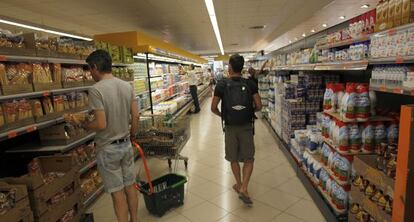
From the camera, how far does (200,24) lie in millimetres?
9750

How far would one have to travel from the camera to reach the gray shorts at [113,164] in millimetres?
2434

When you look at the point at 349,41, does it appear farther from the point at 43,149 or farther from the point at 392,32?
the point at 43,149

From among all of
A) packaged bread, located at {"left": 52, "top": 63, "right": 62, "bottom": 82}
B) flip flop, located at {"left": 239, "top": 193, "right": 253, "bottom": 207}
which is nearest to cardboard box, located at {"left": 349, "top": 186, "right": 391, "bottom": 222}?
flip flop, located at {"left": 239, "top": 193, "right": 253, "bottom": 207}

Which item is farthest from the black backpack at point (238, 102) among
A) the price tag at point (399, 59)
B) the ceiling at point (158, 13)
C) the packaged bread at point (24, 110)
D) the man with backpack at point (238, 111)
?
the ceiling at point (158, 13)

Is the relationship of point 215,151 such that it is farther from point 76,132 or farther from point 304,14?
point 304,14

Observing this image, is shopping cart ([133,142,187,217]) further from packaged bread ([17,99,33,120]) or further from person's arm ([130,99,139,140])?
packaged bread ([17,99,33,120])

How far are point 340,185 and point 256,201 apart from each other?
1086 millimetres

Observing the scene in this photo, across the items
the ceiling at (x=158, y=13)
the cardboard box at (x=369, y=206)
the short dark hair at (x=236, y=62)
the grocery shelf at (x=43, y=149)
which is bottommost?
the cardboard box at (x=369, y=206)

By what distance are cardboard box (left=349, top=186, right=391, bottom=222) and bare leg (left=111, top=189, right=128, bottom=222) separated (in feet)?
7.04

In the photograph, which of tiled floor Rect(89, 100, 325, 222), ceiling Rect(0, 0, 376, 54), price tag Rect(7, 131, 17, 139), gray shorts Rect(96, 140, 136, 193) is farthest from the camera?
ceiling Rect(0, 0, 376, 54)

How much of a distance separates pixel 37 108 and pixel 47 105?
166 mm

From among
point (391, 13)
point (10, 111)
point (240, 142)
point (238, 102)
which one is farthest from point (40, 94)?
point (391, 13)

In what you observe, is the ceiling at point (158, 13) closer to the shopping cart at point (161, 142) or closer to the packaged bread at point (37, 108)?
the shopping cart at point (161, 142)

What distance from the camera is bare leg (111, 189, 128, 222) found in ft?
8.41
